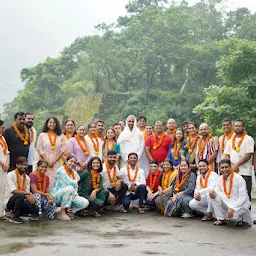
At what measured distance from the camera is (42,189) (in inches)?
298

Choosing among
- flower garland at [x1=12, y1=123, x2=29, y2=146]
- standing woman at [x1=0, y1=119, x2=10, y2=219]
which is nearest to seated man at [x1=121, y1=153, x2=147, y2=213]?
flower garland at [x1=12, y1=123, x2=29, y2=146]

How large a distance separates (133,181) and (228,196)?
77.9 inches

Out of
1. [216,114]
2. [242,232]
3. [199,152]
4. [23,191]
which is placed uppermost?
[216,114]

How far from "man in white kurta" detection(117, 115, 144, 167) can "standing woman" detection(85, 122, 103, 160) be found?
51 centimetres

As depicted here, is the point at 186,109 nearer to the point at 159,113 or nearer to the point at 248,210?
the point at 159,113

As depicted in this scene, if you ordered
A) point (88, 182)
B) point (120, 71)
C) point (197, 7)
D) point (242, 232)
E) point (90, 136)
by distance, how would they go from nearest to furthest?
point (242, 232) < point (88, 182) < point (90, 136) < point (120, 71) < point (197, 7)

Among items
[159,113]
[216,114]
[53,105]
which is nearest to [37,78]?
[53,105]

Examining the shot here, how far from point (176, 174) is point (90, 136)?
1819 mm

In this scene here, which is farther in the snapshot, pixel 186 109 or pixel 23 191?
pixel 186 109

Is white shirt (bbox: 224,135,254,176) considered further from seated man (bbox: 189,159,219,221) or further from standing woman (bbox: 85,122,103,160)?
standing woman (bbox: 85,122,103,160)

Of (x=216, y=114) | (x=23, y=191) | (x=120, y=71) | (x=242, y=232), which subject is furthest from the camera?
(x=120, y=71)

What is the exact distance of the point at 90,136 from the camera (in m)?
9.09

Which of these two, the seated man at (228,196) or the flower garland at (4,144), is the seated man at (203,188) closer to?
the seated man at (228,196)

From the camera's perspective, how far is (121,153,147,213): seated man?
8523 mm
